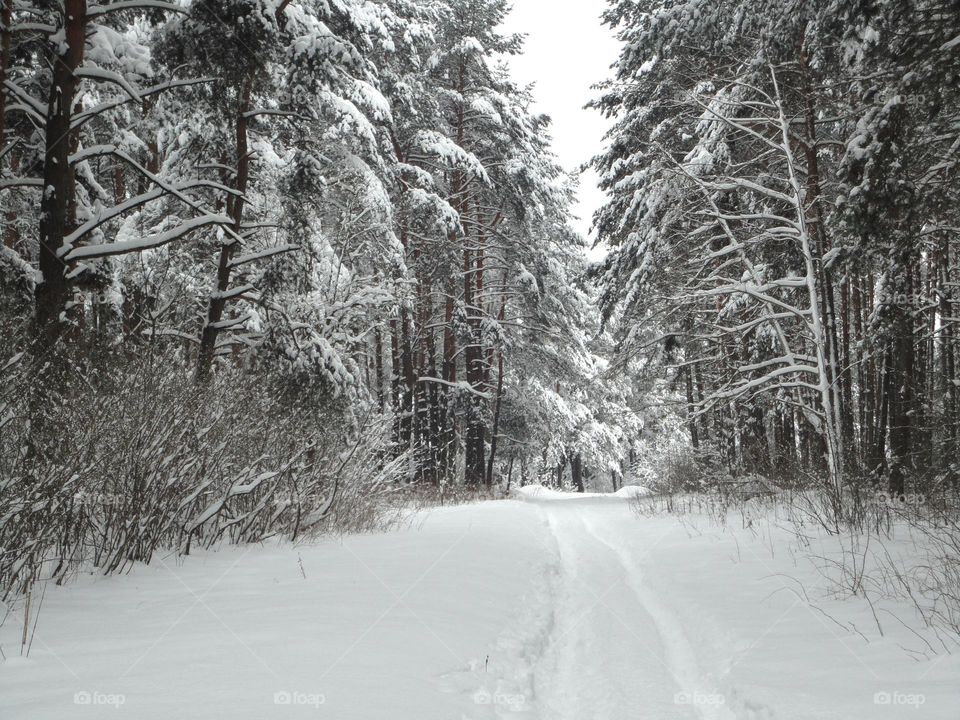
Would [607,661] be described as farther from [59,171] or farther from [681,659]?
[59,171]

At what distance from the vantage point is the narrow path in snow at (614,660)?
3457mm

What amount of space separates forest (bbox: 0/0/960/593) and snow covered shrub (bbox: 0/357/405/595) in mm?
34

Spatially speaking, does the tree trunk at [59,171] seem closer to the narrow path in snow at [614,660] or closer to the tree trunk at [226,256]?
the tree trunk at [226,256]

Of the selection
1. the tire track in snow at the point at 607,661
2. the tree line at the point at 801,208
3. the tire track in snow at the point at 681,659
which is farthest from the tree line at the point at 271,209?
the tire track in snow at the point at 681,659

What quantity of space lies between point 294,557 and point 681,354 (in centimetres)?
1556

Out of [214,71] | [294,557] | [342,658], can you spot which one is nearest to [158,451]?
[294,557]

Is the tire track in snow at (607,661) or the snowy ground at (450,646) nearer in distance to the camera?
the snowy ground at (450,646)

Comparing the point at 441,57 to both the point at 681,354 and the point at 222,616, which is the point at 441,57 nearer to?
the point at 681,354

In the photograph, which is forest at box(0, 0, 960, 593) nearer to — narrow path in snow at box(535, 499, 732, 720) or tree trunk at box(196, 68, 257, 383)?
tree trunk at box(196, 68, 257, 383)

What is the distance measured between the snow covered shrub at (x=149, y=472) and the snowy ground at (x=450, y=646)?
38 cm

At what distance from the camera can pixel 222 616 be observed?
399cm

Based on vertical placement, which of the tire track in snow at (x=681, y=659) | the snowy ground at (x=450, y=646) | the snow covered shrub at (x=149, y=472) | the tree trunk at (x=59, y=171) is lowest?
the tire track in snow at (x=681, y=659)

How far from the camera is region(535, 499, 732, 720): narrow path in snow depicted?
3.46 meters

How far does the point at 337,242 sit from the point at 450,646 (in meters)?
9.31
